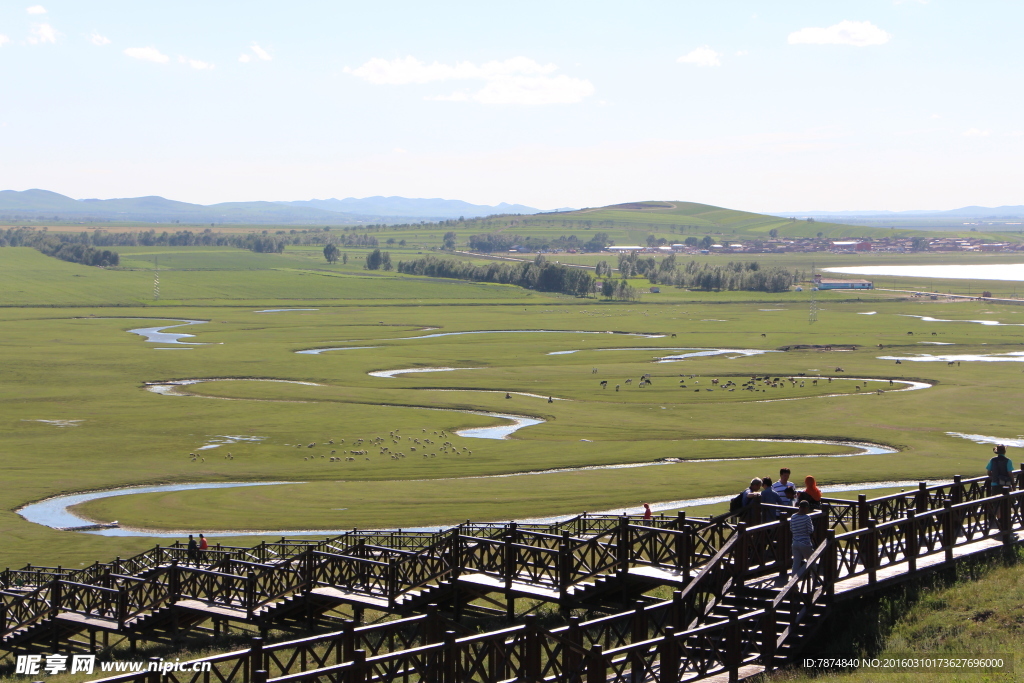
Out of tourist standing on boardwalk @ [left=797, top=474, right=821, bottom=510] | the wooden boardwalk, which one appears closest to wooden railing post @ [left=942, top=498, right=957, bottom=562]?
the wooden boardwalk

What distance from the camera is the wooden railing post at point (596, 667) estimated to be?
13.5m

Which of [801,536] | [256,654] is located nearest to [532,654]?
[256,654]

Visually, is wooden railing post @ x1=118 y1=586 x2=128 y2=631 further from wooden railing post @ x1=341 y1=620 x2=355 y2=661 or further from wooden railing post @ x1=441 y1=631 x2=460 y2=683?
wooden railing post @ x1=441 y1=631 x2=460 y2=683

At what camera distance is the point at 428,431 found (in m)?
62.9

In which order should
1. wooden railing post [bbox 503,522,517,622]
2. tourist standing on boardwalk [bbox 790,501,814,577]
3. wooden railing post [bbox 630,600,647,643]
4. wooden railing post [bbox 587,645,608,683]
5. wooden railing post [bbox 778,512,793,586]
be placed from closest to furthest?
wooden railing post [bbox 587,645,608,683]
wooden railing post [bbox 630,600,647,643]
tourist standing on boardwalk [bbox 790,501,814,577]
wooden railing post [bbox 778,512,793,586]
wooden railing post [bbox 503,522,517,622]

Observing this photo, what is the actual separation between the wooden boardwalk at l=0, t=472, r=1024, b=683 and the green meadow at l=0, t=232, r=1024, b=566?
15.8 metres

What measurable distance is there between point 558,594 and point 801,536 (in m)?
4.85

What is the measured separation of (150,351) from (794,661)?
95.8m

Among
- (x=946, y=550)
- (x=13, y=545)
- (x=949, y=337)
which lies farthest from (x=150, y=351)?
(x=946, y=550)

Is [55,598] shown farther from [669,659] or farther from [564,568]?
[669,659]

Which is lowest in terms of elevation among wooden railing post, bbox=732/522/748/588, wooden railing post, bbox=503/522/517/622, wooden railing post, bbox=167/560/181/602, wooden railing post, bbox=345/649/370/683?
wooden railing post, bbox=167/560/181/602

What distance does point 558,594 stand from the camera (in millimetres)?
19031

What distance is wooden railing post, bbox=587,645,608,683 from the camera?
13.5m

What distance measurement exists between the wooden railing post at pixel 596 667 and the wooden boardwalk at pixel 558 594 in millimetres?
24
